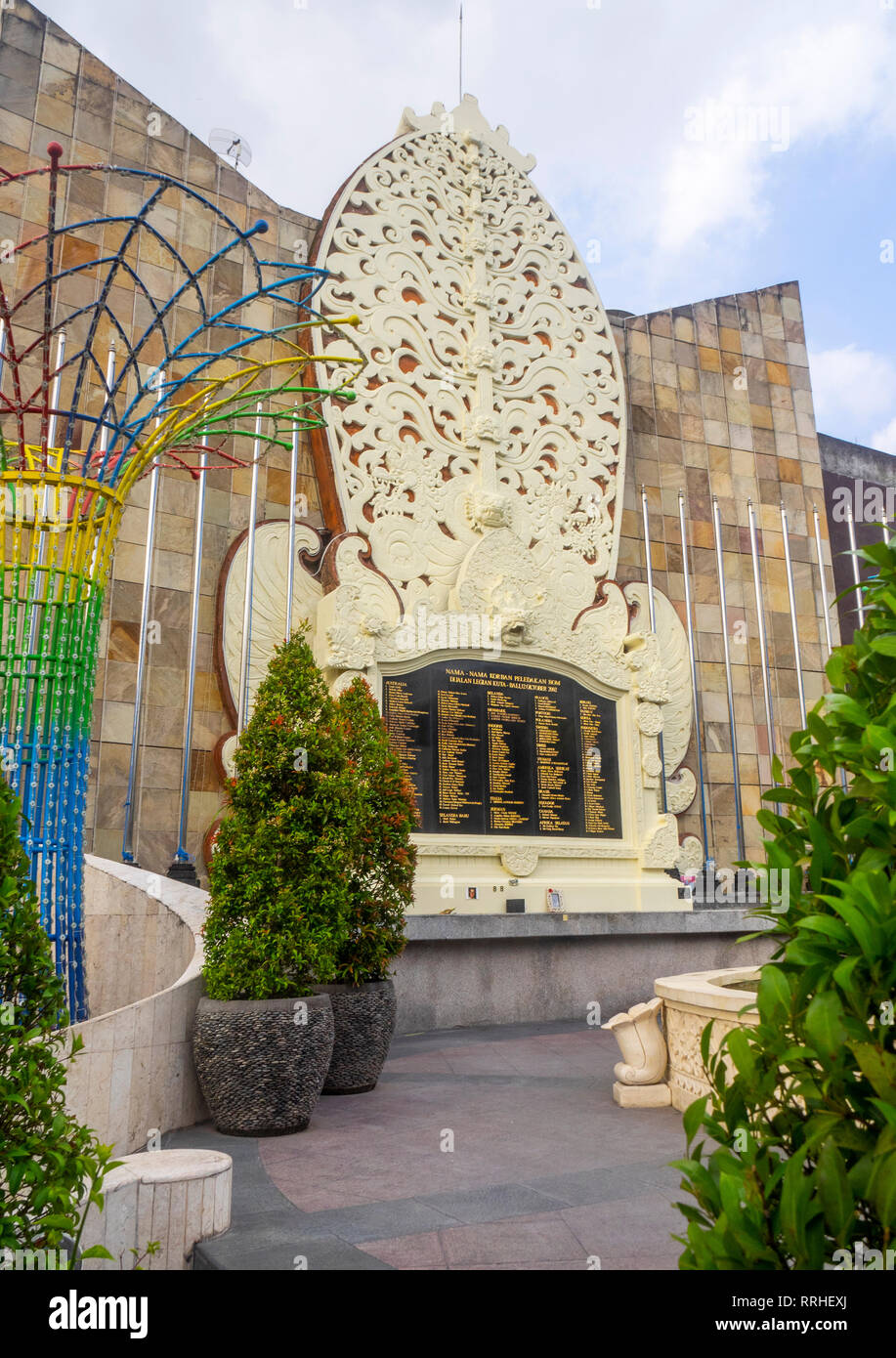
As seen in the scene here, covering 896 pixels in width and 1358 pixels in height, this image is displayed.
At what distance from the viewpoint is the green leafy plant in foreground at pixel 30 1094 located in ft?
6.09

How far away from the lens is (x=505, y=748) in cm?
993

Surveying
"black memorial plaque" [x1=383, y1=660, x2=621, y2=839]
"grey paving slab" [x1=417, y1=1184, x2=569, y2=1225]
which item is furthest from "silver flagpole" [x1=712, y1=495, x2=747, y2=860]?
"grey paving slab" [x1=417, y1=1184, x2=569, y2=1225]

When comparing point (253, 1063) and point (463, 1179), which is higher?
point (253, 1063)

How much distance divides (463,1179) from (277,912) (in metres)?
1.67

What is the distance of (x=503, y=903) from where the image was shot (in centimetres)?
957

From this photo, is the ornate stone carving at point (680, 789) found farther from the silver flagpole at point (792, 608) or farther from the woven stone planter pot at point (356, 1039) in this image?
the woven stone planter pot at point (356, 1039)

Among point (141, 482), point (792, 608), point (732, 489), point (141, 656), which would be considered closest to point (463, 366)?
point (141, 482)

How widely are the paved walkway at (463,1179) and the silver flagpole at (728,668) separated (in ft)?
21.6

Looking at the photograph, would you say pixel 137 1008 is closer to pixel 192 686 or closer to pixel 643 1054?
pixel 643 1054

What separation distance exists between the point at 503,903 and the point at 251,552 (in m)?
4.55

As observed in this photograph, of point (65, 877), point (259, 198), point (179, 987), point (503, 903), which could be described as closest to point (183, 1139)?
point (179, 987)

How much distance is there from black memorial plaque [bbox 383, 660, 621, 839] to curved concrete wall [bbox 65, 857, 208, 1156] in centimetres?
333

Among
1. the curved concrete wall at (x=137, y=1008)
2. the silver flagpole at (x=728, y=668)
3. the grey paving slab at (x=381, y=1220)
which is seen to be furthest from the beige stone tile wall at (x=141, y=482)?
the grey paving slab at (x=381, y=1220)
